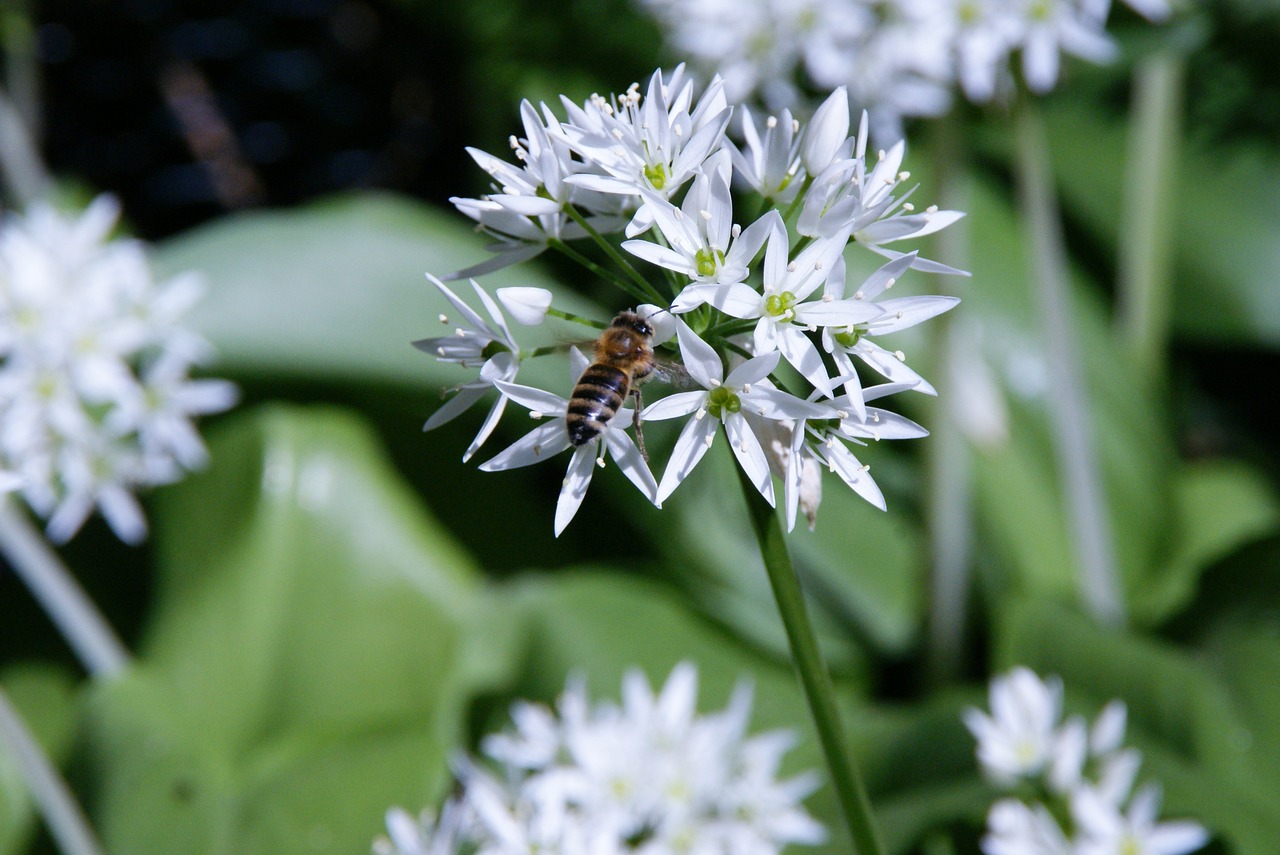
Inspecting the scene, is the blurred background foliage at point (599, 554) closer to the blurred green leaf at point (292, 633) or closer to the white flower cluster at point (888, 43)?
the blurred green leaf at point (292, 633)

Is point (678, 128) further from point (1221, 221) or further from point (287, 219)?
point (1221, 221)

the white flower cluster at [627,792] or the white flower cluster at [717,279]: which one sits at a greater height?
the white flower cluster at [717,279]

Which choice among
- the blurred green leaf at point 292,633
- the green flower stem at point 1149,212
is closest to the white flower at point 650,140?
the blurred green leaf at point 292,633

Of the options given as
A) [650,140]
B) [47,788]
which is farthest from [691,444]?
[47,788]

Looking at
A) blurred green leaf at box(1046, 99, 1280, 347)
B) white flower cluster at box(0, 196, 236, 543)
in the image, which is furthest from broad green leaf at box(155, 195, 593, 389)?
blurred green leaf at box(1046, 99, 1280, 347)

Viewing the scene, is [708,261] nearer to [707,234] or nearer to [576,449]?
[707,234]

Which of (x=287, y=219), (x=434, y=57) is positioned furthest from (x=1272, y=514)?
(x=434, y=57)

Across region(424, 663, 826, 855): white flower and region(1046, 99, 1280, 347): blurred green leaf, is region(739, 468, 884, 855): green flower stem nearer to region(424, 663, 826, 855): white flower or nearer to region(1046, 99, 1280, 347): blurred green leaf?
region(424, 663, 826, 855): white flower
